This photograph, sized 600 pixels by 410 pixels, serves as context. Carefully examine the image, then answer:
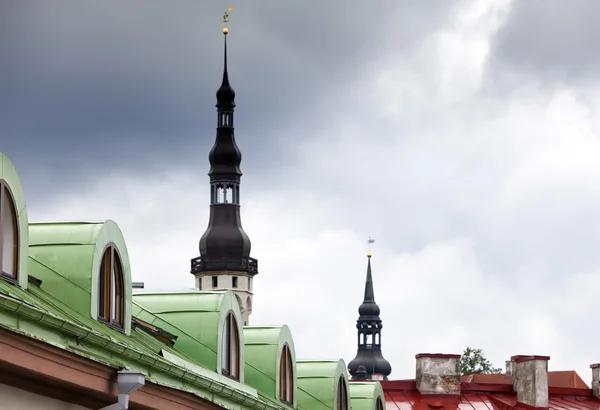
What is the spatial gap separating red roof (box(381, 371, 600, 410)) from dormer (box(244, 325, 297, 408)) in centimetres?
2666

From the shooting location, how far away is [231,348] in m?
26.7

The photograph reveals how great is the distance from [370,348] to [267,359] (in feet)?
511

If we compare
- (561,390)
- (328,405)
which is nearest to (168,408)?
(328,405)

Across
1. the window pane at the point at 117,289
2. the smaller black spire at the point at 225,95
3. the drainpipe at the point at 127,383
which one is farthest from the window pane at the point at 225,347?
the smaller black spire at the point at 225,95

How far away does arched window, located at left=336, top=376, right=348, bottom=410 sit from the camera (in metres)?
35.5

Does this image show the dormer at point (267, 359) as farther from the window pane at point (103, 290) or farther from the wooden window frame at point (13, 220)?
the wooden window frame at point (13, 220)

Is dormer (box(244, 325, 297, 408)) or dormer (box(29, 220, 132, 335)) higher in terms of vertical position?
dormer (box(244, 325, 297, 408))

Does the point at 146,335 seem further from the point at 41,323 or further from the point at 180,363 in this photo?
the point at 41,323

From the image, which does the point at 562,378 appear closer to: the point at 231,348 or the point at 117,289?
the point at 231,348

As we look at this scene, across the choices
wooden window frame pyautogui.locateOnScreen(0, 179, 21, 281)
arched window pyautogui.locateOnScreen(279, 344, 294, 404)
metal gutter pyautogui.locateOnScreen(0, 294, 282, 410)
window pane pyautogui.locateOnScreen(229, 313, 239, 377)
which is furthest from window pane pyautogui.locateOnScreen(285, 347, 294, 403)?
wooden window frame pyautogui.locateOnScreen(0, 179, 21, 281)

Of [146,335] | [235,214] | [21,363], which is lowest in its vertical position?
[21,363]

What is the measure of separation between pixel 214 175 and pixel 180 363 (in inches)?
4874

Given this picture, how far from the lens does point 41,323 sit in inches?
591

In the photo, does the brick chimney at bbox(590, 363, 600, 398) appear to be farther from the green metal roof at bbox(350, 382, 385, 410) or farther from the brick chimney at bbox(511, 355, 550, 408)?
the green metal roof at bbox(350, 382, 385, 410)
